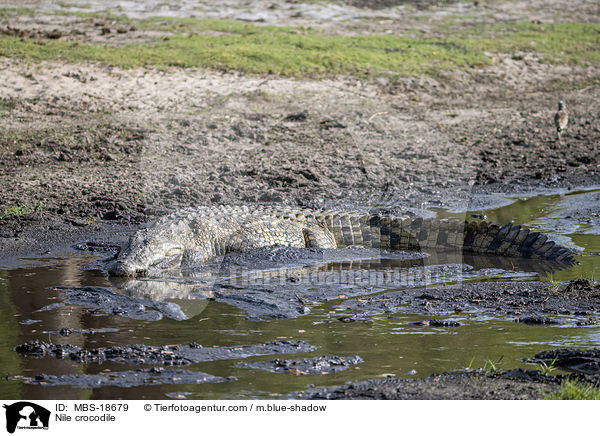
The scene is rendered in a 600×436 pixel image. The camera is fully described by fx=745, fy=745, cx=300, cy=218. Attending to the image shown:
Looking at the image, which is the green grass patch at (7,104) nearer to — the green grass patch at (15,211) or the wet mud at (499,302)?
the green grass patch at (15,211)

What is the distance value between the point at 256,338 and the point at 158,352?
0.75 metres

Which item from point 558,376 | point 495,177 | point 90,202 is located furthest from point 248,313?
point 495,177

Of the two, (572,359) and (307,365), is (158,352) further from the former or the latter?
(572,359)

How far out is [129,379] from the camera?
4438 millimetres

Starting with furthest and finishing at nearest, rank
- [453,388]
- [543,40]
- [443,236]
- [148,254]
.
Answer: [543,40] → [443,236] → [148,254] → [453,388]

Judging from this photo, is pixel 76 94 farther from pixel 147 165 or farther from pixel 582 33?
pixel 582 33

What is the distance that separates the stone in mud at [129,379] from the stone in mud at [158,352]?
0.19 metres

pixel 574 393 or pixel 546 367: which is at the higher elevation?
pixel 574 393

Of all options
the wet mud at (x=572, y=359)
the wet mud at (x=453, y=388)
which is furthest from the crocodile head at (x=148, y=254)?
the wet mud at (x=572, y=359)

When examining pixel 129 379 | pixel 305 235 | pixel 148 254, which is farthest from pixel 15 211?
pixel 129 379

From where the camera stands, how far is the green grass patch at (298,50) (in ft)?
48.5

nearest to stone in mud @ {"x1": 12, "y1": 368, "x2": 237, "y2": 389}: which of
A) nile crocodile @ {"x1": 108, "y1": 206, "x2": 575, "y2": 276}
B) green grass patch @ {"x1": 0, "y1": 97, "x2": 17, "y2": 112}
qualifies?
nile crocodile @ {"x1": 108, "y1": 206, "x2": 575, "y2": 276}

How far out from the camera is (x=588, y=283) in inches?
253

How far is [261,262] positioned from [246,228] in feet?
1.64
